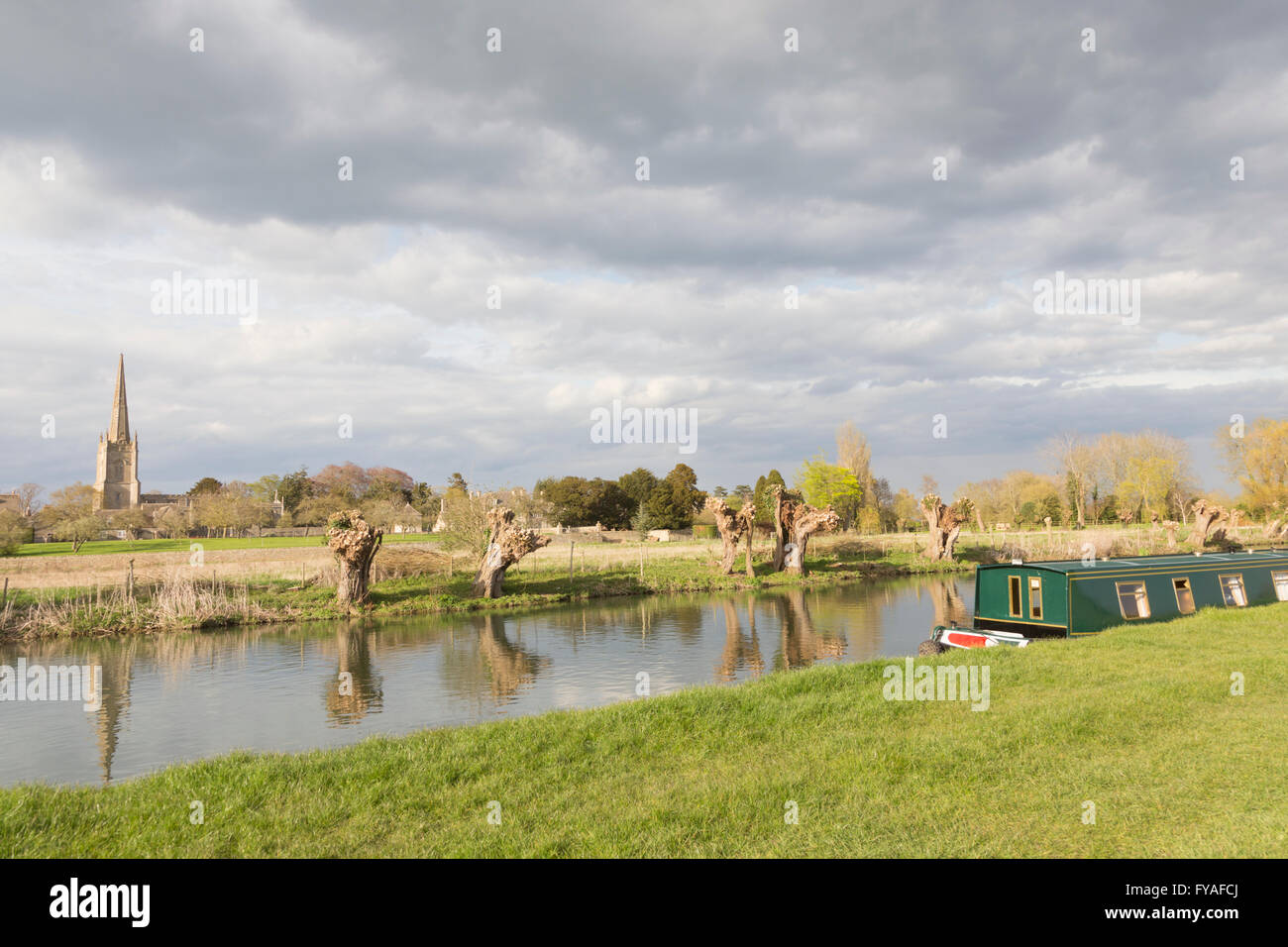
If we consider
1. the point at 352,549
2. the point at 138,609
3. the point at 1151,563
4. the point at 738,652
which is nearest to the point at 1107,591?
the point at 1151,563

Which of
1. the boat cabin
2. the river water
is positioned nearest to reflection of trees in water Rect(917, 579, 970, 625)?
the river water

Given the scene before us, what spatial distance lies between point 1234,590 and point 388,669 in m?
25.1

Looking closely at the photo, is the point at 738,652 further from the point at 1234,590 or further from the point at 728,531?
the point at 728,531

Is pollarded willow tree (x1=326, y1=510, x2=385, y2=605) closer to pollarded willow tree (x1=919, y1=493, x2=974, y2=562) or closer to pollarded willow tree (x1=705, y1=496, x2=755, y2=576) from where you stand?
pollarded willow tree (x1=705, y1=496, x2=755, y2=576)

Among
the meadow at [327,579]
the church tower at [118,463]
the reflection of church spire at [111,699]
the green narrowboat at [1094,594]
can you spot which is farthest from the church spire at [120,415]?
the green narrowboat at [1094,594]

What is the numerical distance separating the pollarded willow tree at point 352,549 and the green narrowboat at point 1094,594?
75.4 ft

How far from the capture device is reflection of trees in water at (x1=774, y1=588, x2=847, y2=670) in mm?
21095

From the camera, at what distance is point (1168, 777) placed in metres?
7.42

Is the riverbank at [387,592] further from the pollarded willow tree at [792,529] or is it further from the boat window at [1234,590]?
the boat window at [1234,590]

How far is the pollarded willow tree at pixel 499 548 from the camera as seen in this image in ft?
111

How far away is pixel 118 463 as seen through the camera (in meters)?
120

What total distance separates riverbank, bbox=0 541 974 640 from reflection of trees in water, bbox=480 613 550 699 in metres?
7.55
